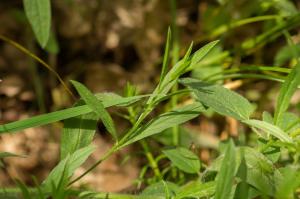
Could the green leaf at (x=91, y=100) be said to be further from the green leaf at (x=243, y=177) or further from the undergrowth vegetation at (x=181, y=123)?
the green leaf at (x=243, y=177)

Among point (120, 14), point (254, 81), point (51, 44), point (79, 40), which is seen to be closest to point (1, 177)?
point (51, 44)

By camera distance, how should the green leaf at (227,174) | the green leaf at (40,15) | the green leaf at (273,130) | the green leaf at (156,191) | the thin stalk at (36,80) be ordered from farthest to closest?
the thin stalk at (36,80) < the green leaf at (40,15) < the green leaf at (156,191) < the green leaf at (273,130) < the green leaf at (227,174)

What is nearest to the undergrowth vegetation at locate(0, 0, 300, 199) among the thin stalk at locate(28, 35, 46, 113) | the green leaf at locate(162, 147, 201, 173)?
the green leaf at locate(162, 147, 201, 173)

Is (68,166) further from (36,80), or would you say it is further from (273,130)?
(36,80)

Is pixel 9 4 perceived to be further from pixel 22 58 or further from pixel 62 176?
pixel 62 176

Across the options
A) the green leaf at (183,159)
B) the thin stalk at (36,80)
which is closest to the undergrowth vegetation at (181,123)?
the green leaf at (183,159)

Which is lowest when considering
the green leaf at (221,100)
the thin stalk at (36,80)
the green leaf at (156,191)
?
the thin stalk at (36,80)

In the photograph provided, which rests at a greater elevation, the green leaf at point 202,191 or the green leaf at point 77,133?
the green leaf at point 77,133

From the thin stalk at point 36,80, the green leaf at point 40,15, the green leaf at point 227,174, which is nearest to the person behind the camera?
the green leaf at point 227,174
